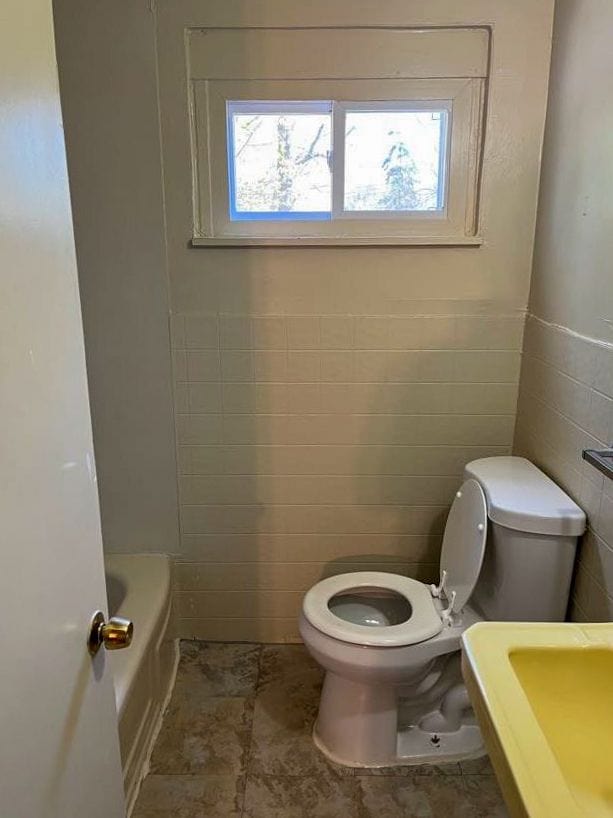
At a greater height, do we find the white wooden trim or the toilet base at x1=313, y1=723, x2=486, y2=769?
the white wooden trim

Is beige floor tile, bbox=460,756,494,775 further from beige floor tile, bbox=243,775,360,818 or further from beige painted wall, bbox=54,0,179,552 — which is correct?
beige painted wall, bbox=54,0,179,552

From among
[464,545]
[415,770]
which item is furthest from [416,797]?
[464,545]

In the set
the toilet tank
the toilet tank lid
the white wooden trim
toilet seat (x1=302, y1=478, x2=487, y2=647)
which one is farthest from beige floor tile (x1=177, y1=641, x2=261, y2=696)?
the white wooden trim

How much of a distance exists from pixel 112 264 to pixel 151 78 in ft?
1.81

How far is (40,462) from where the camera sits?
2.38 ft

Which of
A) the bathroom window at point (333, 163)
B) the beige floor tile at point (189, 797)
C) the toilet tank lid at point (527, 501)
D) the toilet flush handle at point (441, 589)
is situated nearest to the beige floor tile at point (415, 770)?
the beige floor tile at point (189, 797)

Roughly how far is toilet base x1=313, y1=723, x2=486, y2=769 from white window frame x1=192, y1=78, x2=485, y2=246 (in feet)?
4.78

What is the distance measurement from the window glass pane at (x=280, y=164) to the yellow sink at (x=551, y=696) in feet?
4.76

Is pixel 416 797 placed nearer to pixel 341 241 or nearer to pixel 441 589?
pixel 441 589

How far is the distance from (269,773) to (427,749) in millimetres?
453

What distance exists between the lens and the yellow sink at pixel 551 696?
0.77 metres

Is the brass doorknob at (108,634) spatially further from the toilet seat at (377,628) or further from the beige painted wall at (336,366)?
the beige painted wall at (336,366)

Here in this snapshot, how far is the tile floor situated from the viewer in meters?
1.65

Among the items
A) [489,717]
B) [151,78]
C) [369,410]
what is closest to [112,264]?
[151,78]
